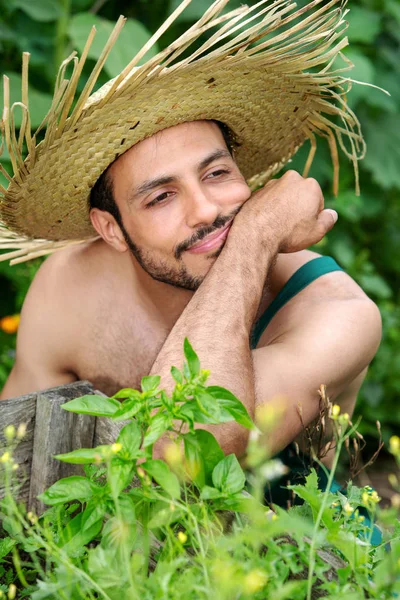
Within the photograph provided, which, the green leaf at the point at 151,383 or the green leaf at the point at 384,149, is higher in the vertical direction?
the green leaf at the point at 151,383

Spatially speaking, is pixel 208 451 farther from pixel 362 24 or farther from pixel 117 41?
pixel 362 24

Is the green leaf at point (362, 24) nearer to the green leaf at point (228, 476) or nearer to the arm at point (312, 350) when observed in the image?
the arm at point (312, 350)

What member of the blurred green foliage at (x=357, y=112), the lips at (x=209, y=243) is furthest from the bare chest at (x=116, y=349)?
the blurred green foliage at (x=357, y=112)

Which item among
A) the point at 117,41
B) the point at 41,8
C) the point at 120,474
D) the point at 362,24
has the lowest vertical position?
the point at 120,474

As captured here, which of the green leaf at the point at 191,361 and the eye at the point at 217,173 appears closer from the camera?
the green leaf at the point at 191,361

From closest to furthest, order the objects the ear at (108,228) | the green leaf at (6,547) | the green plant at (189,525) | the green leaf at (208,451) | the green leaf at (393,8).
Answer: the green plant at (189,525) < the green leaf at (208,451) < the green leaf at (6,547) < the ear at (108,228) < the green leaf at (393,8)

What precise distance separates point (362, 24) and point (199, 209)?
1.84m

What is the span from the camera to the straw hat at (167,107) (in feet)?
5.35

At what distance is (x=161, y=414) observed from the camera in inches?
40.1

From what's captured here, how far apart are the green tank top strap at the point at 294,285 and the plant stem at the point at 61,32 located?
1.41 metres

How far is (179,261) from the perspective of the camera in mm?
1938

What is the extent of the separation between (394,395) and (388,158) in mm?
1029

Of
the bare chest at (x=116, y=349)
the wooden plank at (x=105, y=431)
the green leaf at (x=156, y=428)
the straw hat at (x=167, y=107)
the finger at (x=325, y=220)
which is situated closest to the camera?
the green leaf at (x=156, y=428)

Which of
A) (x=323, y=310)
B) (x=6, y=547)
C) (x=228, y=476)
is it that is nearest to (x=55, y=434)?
(x=6, y=547)
